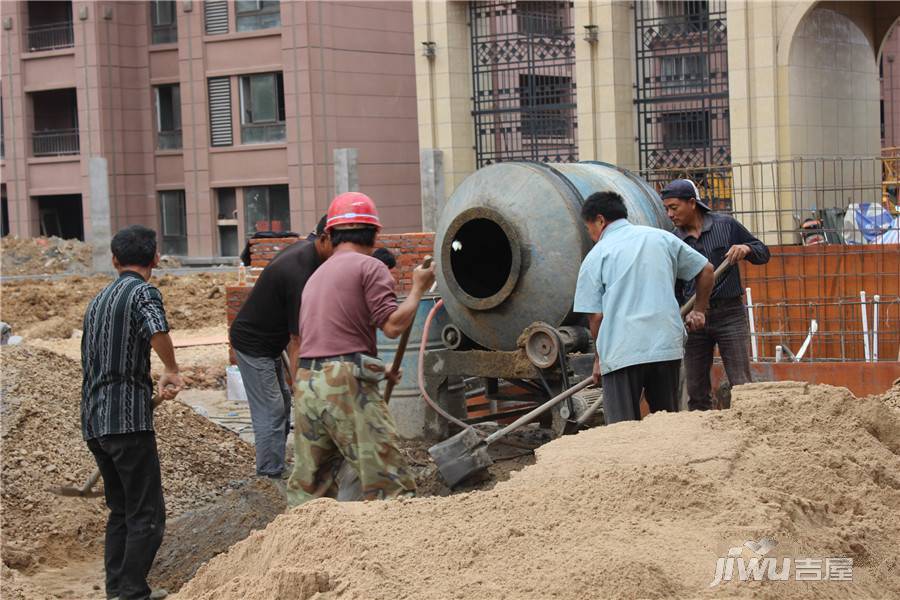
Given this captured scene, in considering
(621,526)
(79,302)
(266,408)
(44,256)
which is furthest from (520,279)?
(44,256)

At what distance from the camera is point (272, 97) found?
31.5 metres

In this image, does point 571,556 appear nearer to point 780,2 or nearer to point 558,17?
point 780,2

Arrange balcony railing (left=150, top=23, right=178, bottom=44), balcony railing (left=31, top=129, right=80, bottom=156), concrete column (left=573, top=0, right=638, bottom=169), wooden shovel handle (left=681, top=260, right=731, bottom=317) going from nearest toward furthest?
1. wooden shovel handle (left=681, top=260, right=731, bottom=317)
2. concrete column (left=573, top=0, right=638, bottom=169)
3. balcony railing (left=150, top=23, right=178, bottom=44)
4. balcony railing (left=31, top=129, right=80, bottom=156)

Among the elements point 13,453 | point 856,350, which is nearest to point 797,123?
point 856,350

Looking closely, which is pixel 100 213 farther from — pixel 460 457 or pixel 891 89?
pixel 460 457

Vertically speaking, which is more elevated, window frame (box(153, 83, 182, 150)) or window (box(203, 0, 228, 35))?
window (box(203, 0, 228, 35))

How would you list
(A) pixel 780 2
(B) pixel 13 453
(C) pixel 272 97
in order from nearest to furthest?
(B) pixel 13 453, (A) pixel 780 2, (C) pixel 272 97

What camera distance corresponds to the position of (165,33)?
3512 centimetres

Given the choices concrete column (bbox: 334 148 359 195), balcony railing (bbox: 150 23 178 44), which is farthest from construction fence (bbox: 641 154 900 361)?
balcony railing (bbox: 150 23 178 44)

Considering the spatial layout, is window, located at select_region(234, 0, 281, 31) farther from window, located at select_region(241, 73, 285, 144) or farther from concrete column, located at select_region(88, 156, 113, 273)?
concrete column, located at select_region(88, 156, 113, 273)

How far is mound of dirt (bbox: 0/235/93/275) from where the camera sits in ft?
105

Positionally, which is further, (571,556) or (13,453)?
(13,453)

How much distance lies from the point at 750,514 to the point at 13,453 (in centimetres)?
536

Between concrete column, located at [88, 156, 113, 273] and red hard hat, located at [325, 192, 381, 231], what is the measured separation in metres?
25.2
